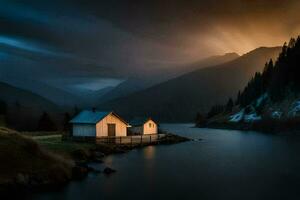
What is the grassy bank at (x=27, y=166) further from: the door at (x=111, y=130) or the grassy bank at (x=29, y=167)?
the door at (x=111, y=130)

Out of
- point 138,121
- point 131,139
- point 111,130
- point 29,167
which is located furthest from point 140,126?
point 29,167

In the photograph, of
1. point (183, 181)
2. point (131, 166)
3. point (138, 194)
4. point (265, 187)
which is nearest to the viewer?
point (138, 194)

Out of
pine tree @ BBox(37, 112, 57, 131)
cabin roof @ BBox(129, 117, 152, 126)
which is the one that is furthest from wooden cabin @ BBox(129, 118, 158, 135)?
pine tree @ BBox(37, 112, 57, 131)

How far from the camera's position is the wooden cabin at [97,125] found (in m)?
80.1

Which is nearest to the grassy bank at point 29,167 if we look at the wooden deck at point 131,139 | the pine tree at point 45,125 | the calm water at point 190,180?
the calm water at point 190,180

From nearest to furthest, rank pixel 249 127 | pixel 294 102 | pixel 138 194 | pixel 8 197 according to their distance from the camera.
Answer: pixel 8 197 < pixel 138 194 < pixel 294 102 < pixel 249 127

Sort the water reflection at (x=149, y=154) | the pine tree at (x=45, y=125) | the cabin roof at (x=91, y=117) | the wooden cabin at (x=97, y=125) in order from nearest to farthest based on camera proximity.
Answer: the water reflection at (x=149, y=154) < the wooden cabin at (x=97, y=125) < the cabin roof at (x=91, y=117) < the pine tree at (x=45, y=125)

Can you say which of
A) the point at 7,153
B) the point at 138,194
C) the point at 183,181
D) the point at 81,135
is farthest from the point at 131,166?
the point at 81,135

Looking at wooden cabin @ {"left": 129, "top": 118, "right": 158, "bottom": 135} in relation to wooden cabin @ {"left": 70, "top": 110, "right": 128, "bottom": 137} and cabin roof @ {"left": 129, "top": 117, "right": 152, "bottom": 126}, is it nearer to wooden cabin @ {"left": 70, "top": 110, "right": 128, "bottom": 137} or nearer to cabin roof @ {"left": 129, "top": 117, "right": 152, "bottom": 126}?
cabin roof @ {"left": 129, "top": 117, "right": 152, "bottom": 126}

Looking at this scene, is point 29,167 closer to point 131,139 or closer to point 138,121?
point 131,139

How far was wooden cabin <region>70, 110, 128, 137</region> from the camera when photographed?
80125mm

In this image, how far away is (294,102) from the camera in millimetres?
178500

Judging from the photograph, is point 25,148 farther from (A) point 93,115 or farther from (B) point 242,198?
(A) point 93,115

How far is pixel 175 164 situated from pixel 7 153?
96.2ft
